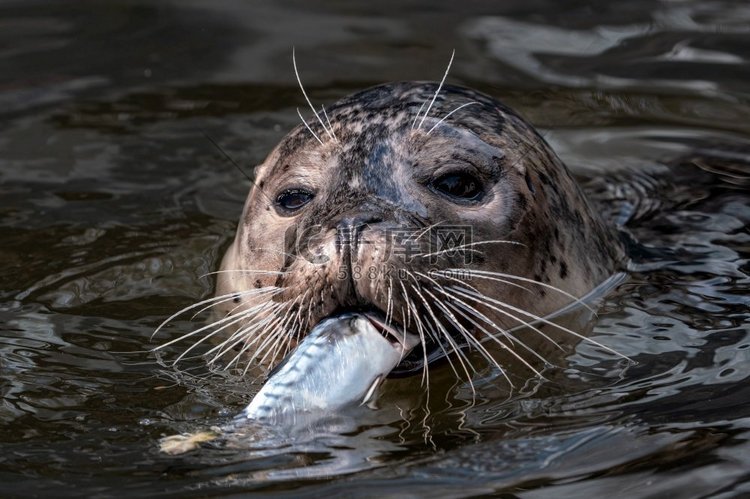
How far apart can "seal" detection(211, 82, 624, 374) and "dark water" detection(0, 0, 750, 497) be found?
242 mm

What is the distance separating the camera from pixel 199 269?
5.78m

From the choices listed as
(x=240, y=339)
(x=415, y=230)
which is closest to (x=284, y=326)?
(x=240, y=339)

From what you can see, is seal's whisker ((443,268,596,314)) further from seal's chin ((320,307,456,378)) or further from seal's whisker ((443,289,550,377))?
seal's chin ((320,307,456,378))

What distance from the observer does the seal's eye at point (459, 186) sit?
4672 mm

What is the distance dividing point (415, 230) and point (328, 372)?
28.7 inches

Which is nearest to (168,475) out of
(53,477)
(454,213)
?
(53,477)

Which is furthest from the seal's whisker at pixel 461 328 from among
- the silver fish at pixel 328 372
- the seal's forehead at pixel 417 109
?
the seal's forehead at pixel 417 109

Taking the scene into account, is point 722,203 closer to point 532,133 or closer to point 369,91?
point 532,133

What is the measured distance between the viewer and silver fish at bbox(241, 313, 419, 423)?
3.70 metres

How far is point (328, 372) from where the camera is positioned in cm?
378

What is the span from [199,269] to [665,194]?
2410 mm

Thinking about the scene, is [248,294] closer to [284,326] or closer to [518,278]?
[284,326]

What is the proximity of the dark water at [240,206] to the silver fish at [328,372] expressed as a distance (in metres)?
0.12

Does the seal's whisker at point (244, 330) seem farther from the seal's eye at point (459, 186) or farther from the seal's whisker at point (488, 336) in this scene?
the seal's eye at point (459, 186)
